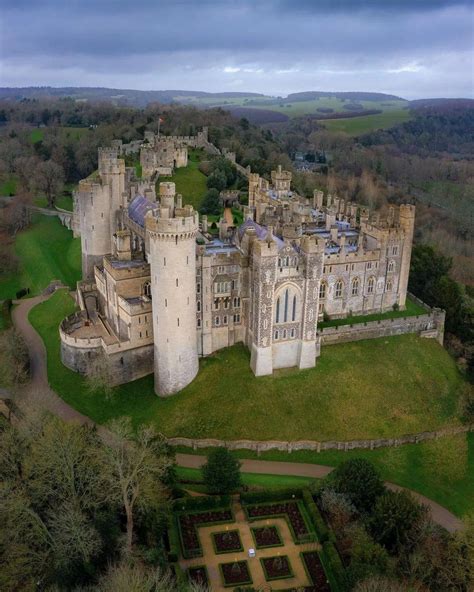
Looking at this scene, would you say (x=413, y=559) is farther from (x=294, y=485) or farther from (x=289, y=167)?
(x=289, y=167)

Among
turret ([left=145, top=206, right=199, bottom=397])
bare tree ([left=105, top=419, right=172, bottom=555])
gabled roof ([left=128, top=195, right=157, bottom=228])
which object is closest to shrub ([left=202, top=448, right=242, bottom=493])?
bare tree ([left=105, top=419, right=172, bottom=555])

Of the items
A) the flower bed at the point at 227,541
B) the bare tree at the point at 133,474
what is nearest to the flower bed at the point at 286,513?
the flower bed at the point at 227,541

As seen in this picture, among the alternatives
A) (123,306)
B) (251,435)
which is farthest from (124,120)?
(251,435)

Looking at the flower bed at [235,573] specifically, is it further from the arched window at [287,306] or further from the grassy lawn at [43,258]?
the grassy lawn at [43,258]

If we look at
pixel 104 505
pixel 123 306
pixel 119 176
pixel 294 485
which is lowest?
pixel 294 485

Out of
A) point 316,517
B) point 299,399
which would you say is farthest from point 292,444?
point 316,517

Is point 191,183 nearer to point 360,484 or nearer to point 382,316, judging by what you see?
point 382,316

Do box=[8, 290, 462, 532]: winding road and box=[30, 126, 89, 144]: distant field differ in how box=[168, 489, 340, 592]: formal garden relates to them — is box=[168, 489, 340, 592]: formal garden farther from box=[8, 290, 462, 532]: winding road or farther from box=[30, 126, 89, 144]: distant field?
box=[30, 126, 89, 144]: distant field

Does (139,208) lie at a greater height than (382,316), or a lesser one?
greater
